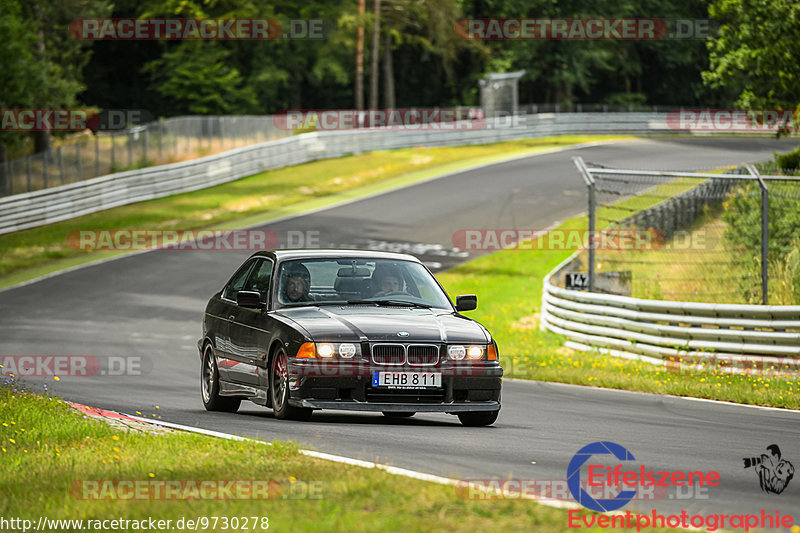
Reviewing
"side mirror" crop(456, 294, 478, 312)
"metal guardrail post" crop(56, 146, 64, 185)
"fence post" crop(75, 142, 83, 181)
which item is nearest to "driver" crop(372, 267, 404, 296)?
"side mirror" crop(456, 294, 478, 312)

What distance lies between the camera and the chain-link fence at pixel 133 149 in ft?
118

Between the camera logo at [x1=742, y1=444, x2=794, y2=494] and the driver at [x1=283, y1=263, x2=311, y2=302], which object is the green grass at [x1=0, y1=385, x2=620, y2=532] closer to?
the camera logo at [x1=742, y1=444, x2=794, y2=494]

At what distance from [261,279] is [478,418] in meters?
2.53

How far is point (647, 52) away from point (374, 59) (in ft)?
75.6

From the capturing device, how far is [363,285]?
11273 millimetres

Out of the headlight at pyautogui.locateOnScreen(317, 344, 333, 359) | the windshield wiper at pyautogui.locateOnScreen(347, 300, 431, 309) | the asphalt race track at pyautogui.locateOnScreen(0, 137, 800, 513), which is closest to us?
the asphalt race track at pyautogui.locateOnScreen(0, 137, 800, 513)

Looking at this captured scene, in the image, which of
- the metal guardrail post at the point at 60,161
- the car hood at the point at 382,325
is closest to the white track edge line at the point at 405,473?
the car hood at the point at 382,325

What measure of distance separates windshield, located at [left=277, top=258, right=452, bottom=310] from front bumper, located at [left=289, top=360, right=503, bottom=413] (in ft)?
3.81

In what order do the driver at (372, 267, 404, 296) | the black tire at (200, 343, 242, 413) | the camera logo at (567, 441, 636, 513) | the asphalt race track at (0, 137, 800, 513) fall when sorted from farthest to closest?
the black tire at (200, 343, 242, 413), the driver at (372, 267, 404, 296), the asphalt race track at (0, 137, 800, 513), the camera logo at (567, 441, 636, 513)

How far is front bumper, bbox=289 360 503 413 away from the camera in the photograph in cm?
998

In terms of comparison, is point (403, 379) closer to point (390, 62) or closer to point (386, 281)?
point (386, 281)

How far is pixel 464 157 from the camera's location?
4769 cm

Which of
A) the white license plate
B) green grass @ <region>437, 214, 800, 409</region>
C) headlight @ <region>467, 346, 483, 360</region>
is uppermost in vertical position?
headlight @ <region>467, 346, 483, 360</region>

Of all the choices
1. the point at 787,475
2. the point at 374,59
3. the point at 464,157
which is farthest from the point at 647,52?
the point at 787,475
